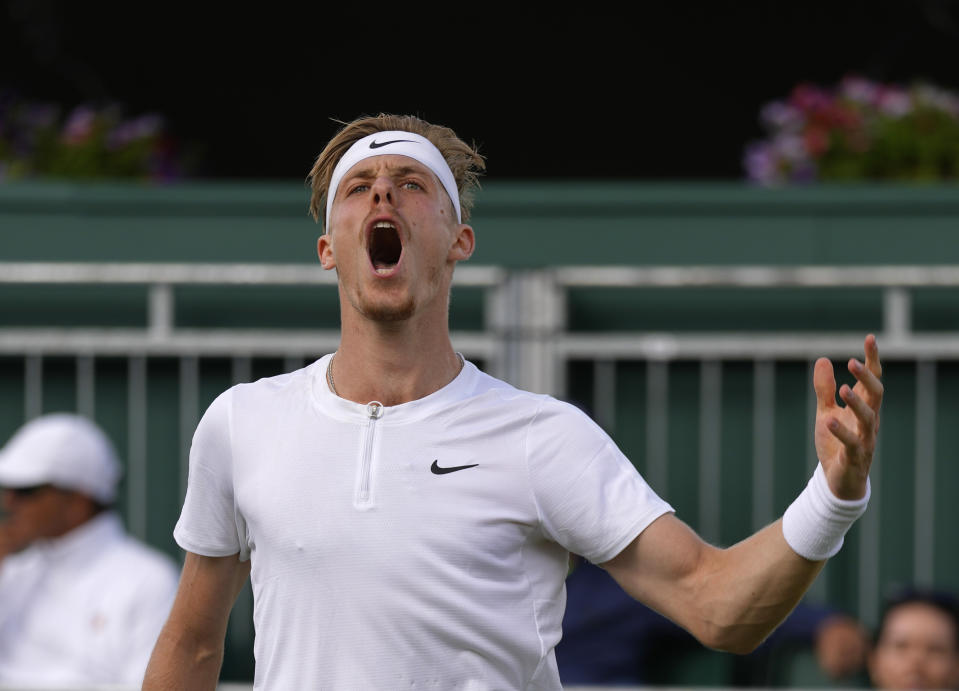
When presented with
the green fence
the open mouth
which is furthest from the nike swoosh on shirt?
the green fence

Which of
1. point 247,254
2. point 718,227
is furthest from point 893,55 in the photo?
point 247,254

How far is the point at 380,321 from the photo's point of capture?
9.86ft

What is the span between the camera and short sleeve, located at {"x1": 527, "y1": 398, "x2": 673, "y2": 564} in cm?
286

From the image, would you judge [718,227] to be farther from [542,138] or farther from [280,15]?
[280,15]

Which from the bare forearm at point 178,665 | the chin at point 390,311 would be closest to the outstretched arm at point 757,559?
the chin at point 390,311

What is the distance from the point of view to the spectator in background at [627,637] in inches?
228

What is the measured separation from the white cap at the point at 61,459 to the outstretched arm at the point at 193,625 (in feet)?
10.2

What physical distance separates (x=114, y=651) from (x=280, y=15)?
5.53 meters

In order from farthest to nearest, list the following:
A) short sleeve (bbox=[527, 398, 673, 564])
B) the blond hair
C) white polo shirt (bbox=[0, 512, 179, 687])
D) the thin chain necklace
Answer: white polo shirt (bbox=[0, 512, 179, 687])
the blond hair
the thin chain necklace
short sleeve (bbox=[527, 398, 673, 564])

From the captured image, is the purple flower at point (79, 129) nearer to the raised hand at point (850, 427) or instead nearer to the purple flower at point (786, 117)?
the purple flower at point (786, 117)

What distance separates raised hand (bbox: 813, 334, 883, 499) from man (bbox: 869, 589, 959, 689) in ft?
10.7

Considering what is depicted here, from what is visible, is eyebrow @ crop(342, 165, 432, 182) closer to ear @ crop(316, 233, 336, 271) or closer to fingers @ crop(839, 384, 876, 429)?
ear @ crop(316, 233, 336, 271)

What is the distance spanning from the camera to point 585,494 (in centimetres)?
286

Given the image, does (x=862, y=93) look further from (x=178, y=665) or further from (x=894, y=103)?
(x=178, y=665)
